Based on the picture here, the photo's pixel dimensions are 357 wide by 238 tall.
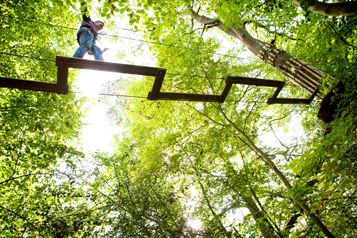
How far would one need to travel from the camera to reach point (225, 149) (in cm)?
763

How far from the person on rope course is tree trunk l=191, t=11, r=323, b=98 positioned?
12.2ft

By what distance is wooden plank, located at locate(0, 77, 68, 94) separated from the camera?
325cm

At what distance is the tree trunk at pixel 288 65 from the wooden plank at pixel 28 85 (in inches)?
165

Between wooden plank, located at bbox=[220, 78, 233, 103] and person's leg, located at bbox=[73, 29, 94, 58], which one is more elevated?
person's leg, located at bbox=[73, 29, 94, 58]

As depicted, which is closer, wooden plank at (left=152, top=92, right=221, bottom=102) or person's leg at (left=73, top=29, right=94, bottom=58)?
wooden plank at (left=152, top=92, right=221, bottom=102)

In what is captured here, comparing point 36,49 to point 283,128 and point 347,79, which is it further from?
point 283,128

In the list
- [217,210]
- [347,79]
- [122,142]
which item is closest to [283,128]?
[217,210]

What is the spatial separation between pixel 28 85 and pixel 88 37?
62.6 inches

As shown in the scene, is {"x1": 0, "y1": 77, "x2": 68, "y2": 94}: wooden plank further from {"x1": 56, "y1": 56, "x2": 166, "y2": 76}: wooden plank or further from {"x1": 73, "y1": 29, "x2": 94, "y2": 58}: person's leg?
{"x1": 73, "y1": 29, "x2": 94, "y2": 58}: person's leg

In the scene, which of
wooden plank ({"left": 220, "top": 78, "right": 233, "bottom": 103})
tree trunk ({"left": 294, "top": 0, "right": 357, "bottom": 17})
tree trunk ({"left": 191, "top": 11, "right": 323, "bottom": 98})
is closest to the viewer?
tree trunk ({"left": 294, "top": 0, "right": 357, "bottom": 17})

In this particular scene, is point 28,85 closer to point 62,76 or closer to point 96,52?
point 62,76

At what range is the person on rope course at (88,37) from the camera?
4.45 metres

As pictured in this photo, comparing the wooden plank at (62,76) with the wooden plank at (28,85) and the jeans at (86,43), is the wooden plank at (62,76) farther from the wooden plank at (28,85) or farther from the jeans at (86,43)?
the jeans at (86,43)

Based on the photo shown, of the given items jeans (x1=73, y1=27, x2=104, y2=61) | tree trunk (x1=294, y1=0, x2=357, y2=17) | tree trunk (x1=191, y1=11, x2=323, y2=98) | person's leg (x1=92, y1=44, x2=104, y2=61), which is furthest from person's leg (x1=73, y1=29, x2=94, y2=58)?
tree trunk (x1=191, y1=11, x2=323, y2=98)
